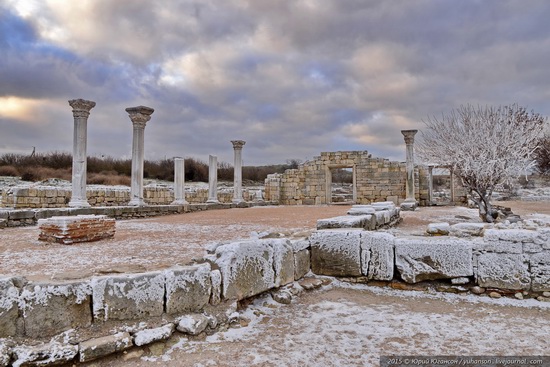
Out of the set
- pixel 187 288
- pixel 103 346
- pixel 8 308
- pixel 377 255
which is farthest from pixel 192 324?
pixel 377 255

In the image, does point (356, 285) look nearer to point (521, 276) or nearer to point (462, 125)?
point (521, 276)

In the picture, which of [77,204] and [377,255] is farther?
[77,204]

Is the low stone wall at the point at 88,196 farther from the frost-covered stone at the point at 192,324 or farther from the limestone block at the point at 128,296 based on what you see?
the frost-covered stone at the point at 192,324

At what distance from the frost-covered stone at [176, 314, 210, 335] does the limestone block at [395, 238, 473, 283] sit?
109 inches

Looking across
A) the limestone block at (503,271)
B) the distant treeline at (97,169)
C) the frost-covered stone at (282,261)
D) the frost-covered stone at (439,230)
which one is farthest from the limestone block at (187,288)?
the distant treeline at (97,169)

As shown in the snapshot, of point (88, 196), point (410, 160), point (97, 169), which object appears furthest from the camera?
point (97, 169)

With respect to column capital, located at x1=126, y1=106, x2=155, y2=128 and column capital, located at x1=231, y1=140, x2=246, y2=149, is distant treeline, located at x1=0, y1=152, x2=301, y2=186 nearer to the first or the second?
column capital, located at x1=231, y1=140, x2=246, y2=149

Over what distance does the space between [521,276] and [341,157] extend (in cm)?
1909

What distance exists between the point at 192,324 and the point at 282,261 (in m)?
1.56

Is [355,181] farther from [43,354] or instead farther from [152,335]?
[43,354]

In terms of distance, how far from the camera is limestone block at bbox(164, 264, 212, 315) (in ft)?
11.6

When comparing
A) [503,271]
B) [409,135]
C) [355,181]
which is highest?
[409,135]

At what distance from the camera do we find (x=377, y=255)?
5.01 m

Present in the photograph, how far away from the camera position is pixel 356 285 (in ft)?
16.6
